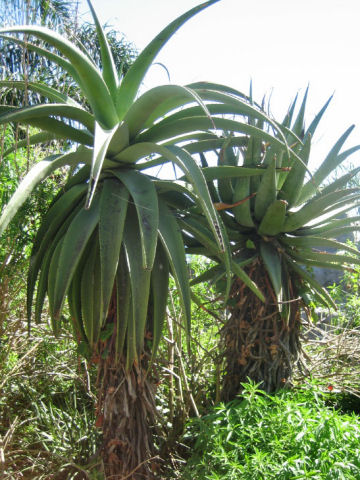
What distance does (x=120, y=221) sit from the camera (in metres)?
2.21

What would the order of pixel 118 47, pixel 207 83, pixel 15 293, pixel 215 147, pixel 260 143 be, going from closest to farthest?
pixel 207 83 → pixel 215 147 → pixel 260 143 → pixel 15 293 → pixel 118 47

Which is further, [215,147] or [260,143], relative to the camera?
[260,143]

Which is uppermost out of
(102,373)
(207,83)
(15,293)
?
(207,83)

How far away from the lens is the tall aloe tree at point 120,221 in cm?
220

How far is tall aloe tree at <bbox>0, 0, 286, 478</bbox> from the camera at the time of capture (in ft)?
7.22

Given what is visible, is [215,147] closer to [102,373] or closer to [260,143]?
[260,143]

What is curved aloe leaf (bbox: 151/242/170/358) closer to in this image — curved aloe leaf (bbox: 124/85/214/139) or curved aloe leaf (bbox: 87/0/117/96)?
curved aloe leaf (bbox: 124/85/214/139)

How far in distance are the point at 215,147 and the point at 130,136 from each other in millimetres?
544

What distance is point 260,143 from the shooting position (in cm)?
296

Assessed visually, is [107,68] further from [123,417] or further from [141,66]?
[123,417]

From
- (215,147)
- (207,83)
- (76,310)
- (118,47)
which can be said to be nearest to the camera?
(207,83)

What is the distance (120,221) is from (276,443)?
4.13 feet

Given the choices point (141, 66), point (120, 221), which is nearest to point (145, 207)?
point (120, 221)

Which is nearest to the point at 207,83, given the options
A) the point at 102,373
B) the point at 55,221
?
the point at 55,221
